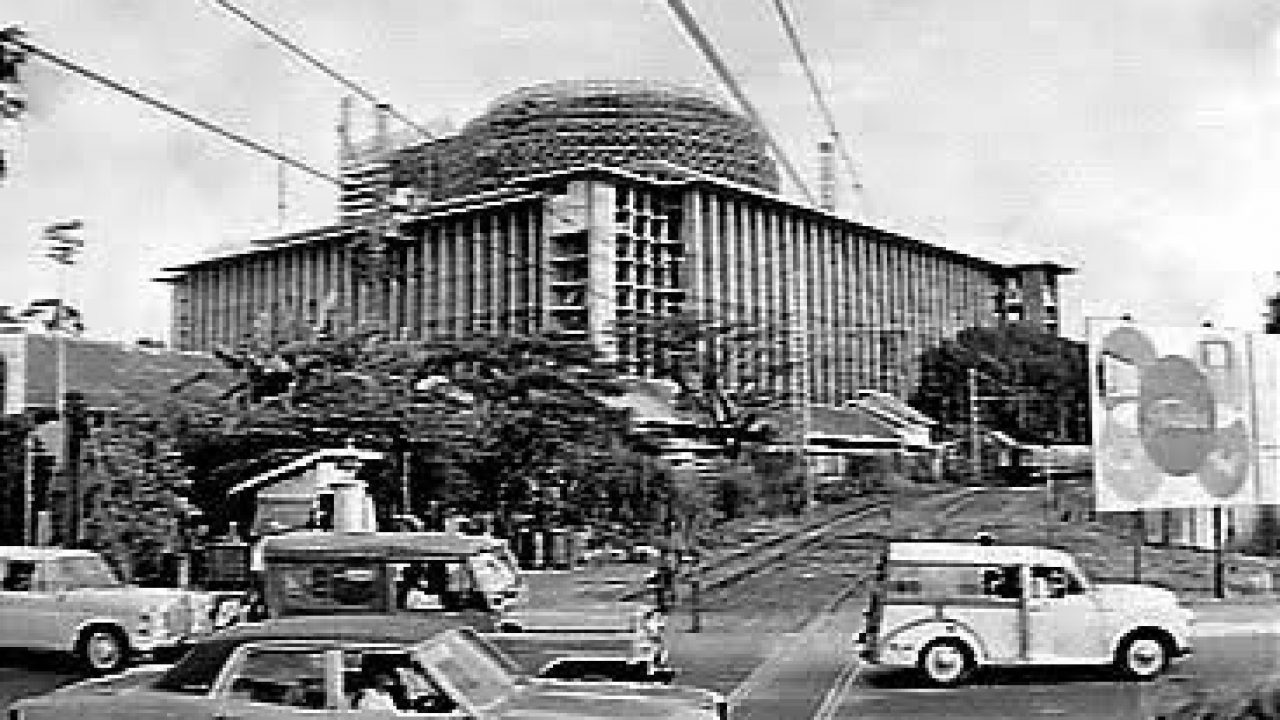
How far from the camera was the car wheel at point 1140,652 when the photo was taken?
11.8 meters

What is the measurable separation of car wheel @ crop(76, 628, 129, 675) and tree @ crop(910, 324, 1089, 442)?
28358mm

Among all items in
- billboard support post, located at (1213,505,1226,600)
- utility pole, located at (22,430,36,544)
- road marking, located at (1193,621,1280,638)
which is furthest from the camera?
utility pole, located at (22,430,36,544)

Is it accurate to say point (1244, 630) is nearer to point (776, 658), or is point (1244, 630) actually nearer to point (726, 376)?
point (776, 658)

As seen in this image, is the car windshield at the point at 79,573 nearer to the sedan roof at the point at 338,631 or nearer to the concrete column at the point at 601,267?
the sedan roof at the point at 338,631

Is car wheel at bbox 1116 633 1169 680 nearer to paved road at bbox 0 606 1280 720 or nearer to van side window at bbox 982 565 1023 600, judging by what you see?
paved road at bbox 0 606 1280 720

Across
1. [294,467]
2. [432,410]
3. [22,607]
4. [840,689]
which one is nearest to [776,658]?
[840,689]

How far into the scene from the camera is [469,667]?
7043 millimetres

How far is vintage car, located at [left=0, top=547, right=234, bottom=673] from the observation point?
1259 cm

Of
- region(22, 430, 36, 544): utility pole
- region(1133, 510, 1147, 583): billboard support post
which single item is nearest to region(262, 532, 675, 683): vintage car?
region(1133, 510, 1147, 583): billboard support post

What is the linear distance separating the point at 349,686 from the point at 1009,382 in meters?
38.7

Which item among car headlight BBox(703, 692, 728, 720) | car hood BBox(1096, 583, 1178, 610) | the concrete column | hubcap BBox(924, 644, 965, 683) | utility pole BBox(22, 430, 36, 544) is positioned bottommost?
hubcap BBox(924, 644, 965, 683)

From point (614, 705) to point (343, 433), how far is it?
58.3ft

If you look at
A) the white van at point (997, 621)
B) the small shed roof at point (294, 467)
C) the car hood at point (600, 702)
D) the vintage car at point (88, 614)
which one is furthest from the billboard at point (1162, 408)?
the small shed roof at point (294, 467)

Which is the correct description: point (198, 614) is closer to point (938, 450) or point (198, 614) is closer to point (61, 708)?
point (61, 708)
